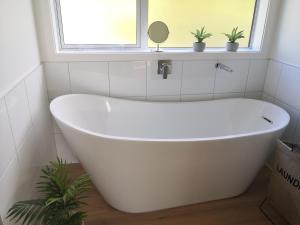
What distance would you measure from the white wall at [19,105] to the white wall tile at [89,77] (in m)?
0.24

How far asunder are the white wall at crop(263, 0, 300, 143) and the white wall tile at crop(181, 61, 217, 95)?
1.76ft

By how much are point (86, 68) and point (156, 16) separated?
720mm

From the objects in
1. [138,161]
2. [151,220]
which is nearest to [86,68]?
[138,161]

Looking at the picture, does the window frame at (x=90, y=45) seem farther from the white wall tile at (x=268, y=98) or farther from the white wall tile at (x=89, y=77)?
the white wall tile at (x=268, y=98)

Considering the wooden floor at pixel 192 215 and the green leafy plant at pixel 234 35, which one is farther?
the green leafy plant at pixel 234 35

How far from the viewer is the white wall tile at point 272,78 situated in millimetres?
2037

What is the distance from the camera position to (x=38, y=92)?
163cm

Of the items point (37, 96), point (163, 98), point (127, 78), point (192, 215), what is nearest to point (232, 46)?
point (163, 98)

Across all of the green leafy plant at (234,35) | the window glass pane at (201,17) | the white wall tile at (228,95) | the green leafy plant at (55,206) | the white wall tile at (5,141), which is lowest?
the green leafy plant at (55,206)

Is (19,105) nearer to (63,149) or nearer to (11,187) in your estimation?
(11,187)

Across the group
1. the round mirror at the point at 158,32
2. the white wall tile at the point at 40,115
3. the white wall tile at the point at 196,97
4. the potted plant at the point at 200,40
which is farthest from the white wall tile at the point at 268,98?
the white wall tile at the point at 40,115

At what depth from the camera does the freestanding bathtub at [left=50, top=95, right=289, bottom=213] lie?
1.36 m

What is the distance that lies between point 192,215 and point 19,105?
131 cm

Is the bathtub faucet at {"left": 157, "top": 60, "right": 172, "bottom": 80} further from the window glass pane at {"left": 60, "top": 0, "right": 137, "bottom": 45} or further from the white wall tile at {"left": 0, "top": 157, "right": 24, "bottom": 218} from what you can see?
the white wall tile at {"left": 0, "top": 157, "right": 24, "bottom": 218}
